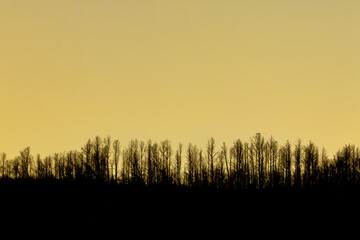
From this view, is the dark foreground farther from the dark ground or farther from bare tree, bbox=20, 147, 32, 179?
bare tree, bbox=20, 147, 32, 179

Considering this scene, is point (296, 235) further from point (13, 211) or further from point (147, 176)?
point (147, 176)

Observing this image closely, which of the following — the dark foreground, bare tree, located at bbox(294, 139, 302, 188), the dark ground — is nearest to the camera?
the dark ground

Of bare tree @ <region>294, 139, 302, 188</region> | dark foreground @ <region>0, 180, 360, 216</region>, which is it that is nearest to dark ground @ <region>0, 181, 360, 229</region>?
dark foreground @ <region>0, 180, 360, 216</region>

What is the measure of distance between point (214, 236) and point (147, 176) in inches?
2474

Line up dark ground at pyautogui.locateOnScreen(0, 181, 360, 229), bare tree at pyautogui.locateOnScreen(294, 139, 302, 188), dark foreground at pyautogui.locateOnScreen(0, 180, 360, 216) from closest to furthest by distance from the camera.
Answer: dark ground at pyautogui.locateOnScreen(0, 181, 360, 229) → dark foreground at pyautogui.locateOnScreen(0, 180, 360, 216) → bare tree at pyautogui.locateOnScreen(294, 139, 302, 188)

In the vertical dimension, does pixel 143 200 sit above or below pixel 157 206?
above

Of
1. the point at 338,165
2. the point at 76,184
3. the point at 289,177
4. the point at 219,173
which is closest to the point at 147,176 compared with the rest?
the point at 219,173

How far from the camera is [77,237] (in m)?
35.0

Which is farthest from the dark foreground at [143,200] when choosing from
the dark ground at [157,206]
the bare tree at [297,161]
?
the bare tree at [297,161]

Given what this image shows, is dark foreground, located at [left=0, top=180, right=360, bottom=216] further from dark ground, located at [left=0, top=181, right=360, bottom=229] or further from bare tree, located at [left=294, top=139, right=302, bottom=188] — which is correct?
bare tree, located at [left=294, top=139, right=302, bottom=188]

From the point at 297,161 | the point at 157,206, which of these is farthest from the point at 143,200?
the point at 297,161

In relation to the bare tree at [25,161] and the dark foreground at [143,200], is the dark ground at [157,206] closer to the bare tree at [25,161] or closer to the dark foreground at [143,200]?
the dark foreground at [143,200]

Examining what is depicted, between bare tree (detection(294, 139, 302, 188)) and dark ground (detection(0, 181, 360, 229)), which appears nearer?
dark ground (detection(0, 181, 360, 229))

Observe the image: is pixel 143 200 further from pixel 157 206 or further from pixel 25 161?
pixel 25 161
